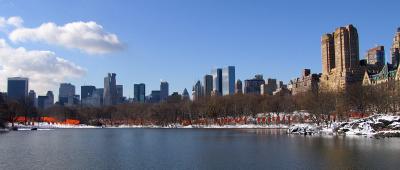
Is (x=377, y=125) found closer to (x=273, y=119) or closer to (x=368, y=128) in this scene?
(x=368, y=128)

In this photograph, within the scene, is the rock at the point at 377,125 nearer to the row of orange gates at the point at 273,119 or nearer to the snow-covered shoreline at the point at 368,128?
the snow-covered shoreline at the point at 368,128

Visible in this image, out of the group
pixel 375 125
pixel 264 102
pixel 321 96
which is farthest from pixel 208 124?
pixel 375 125

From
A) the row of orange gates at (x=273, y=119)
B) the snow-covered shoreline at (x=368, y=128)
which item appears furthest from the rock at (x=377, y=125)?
the row of orange gates at (x=273, y=119)

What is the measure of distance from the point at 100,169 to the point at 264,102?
146706 mm

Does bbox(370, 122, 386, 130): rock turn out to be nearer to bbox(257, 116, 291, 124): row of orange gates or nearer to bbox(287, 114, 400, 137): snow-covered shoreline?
bbox(287, 114, 400, 137): snow-covered shoreline

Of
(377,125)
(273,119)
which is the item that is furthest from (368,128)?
(273,119)

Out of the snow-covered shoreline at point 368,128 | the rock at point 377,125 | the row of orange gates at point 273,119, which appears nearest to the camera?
the snow-covered shoreline at point 368,128

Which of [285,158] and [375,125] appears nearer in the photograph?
[285,158]

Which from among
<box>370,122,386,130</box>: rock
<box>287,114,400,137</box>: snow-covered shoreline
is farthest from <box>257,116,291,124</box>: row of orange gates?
<box>370,122,386,130</box>: rock

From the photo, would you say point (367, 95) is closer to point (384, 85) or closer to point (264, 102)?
point (384, 85)

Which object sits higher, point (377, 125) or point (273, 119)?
point (273, 119)

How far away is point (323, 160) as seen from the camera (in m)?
43.3

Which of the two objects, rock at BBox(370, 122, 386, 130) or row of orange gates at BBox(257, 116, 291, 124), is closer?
rock at BBox(370, 122, 386, 130)

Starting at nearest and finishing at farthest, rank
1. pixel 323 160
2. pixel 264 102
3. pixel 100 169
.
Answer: pixel 100 169 → pixel 323 160 → pixel 264 102
